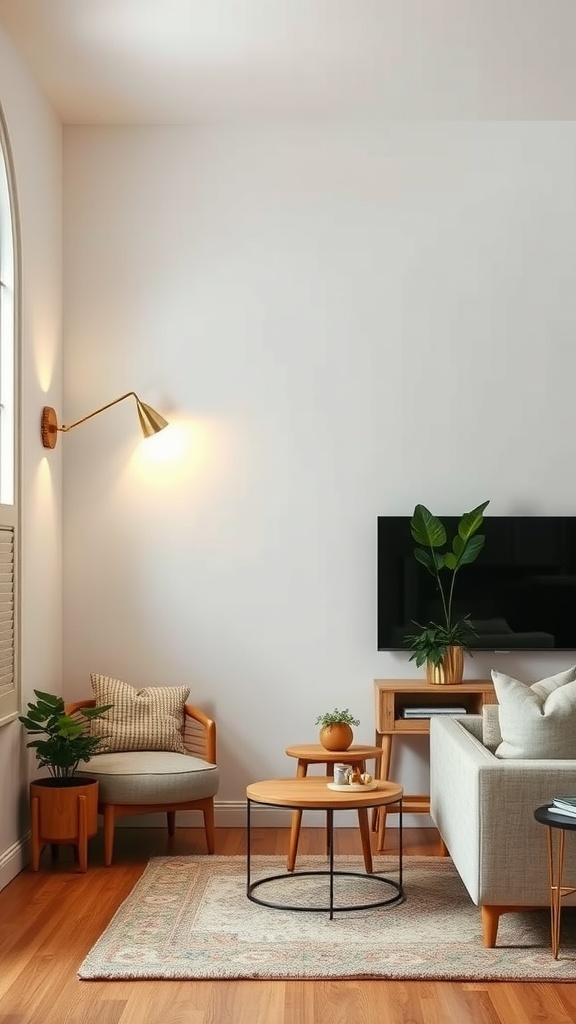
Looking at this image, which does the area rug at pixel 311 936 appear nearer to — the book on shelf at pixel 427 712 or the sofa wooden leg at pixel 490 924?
the sofa wooden leg at pixel 490 924

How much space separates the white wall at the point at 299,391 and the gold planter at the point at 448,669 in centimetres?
35

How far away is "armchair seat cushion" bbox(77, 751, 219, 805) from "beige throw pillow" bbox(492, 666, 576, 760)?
60.8 inches

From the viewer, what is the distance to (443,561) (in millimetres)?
5488

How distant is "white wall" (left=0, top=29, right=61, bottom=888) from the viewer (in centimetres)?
487

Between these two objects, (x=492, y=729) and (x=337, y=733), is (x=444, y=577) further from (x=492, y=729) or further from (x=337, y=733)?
(x=492, y=729)

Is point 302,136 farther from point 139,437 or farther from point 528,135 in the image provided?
point 139,437

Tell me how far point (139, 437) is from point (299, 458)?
2.65 feet

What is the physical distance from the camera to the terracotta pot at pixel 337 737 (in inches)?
191

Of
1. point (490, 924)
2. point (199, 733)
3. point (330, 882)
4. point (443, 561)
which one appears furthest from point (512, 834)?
point (199, 733)

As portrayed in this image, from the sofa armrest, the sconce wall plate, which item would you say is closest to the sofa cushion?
the sofa armrest

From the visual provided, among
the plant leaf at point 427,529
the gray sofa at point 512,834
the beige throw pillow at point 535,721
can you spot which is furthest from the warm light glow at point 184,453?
the gray sofa at point 512,834

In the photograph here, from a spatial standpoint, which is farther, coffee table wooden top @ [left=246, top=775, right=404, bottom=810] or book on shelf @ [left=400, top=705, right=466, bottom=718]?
book on shelf @ [left=400, top=705, right=466, bottom=718]

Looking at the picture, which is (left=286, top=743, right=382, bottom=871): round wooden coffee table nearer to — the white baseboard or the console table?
the console table

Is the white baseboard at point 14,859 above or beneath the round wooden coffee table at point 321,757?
beneath
